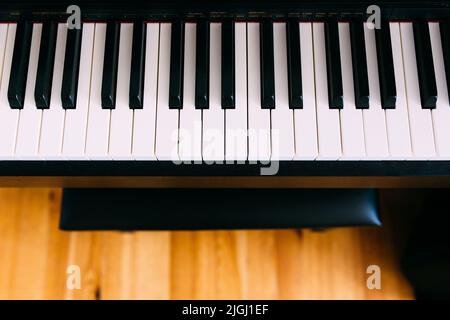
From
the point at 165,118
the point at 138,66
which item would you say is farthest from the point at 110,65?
the point at 165,118

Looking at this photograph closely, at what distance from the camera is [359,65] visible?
0.98 metres

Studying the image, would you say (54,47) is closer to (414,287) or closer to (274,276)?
(274,276)

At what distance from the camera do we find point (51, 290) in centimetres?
150

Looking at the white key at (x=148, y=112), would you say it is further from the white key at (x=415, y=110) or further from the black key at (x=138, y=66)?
the white key at (x=415, y=110)

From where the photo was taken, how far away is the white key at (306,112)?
0.93m

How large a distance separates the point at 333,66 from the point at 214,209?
0.44 meters

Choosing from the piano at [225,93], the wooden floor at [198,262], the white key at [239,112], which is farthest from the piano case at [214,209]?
the wooden floor at [198,262]

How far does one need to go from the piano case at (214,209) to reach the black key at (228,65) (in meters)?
0.30

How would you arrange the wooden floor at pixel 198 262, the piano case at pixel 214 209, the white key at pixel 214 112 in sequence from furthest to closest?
1. the wooden floor at pixel 198 262
2. the piano case at pixel 214 209
3. the white key at pixel 214 112

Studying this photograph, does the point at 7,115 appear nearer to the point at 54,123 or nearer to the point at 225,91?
the point at 54,123

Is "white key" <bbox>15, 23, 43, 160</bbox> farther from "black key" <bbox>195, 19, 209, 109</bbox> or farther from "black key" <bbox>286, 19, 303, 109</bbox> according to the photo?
"black key" <bbox>286, 19, 303, 109</bbox>

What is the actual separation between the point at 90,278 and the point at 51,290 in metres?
0.12

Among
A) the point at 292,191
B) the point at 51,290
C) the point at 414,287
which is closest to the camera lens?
the point at 292,191

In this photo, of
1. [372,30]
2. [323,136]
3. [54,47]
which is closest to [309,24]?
[372,30]
